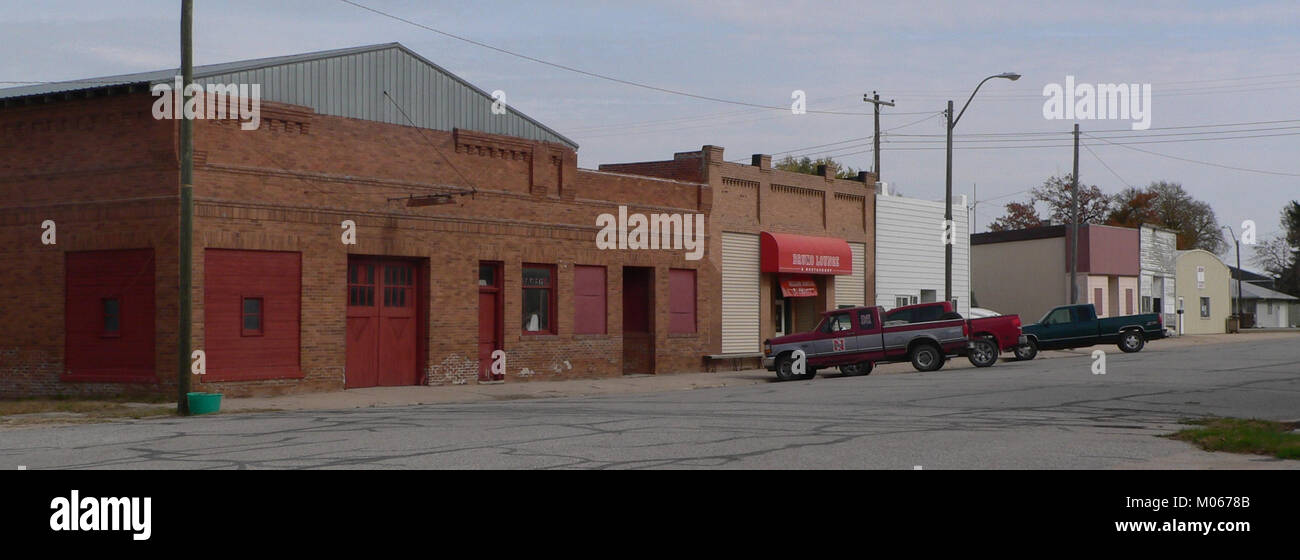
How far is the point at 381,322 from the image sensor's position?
27219 millimetres

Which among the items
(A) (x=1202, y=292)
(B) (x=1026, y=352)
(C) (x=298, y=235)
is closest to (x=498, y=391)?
(C) (x=298, y=235)

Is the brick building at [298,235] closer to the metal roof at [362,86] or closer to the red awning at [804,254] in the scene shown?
the metal roof at [362,86]

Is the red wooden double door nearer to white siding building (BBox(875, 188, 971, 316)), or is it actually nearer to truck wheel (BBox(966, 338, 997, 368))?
truck wheel (BBox(966, 338, 997, 368))

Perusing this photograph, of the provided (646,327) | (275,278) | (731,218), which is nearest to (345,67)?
(275,278)

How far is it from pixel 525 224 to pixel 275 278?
22.7 ft

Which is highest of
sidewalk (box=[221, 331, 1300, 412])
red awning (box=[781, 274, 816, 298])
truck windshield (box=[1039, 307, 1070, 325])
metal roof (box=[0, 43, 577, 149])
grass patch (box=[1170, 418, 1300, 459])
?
metal roof (box=[0, 43, 577, 149])

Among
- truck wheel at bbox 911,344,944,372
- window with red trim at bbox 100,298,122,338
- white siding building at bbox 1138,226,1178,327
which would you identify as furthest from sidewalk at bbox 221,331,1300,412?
white siding building at bbox 1138,226,1178,327

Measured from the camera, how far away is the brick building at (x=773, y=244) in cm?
3606

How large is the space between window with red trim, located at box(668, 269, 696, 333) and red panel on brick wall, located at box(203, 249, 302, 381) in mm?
12013

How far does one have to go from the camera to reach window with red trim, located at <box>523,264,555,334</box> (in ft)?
99.9

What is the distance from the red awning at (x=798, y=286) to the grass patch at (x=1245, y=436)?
2240cm

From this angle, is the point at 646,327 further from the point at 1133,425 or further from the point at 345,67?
the point at 1133,425

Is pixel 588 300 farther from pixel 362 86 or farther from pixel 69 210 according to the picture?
pixel 69 210

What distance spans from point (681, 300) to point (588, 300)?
Answer: 3.76 meters
